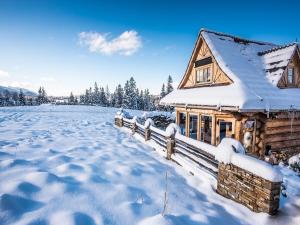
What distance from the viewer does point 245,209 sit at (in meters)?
4.51

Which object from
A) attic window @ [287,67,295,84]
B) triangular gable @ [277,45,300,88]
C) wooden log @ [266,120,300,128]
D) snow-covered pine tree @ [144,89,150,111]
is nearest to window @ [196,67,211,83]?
triangular gable @ [277,45,300,88]

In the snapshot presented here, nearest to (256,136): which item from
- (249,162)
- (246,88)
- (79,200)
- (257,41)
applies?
(246,88)

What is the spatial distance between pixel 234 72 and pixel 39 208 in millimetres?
9744

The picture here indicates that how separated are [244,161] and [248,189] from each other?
62cm

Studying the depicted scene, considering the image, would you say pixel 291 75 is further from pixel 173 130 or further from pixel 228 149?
pixel 228 149

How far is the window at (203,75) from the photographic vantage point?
12.2 metres

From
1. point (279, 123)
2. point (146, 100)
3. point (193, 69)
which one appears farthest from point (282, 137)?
point (146, 100)

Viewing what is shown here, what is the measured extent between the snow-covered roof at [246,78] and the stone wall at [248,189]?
3.62 meters

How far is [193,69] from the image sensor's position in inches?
531

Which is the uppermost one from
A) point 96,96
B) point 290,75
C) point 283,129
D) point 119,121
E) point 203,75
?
point 96,96

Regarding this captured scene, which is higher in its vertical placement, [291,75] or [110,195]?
[291,75]

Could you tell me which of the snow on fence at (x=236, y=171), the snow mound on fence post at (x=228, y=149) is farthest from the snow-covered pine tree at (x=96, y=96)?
the snow mound on fence post at (x=228, y=149)

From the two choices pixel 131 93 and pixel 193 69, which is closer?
pixel 193 69

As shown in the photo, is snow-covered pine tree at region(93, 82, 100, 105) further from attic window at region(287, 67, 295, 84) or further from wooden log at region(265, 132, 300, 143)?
wooden log at region(265, 132, 300, 143)
